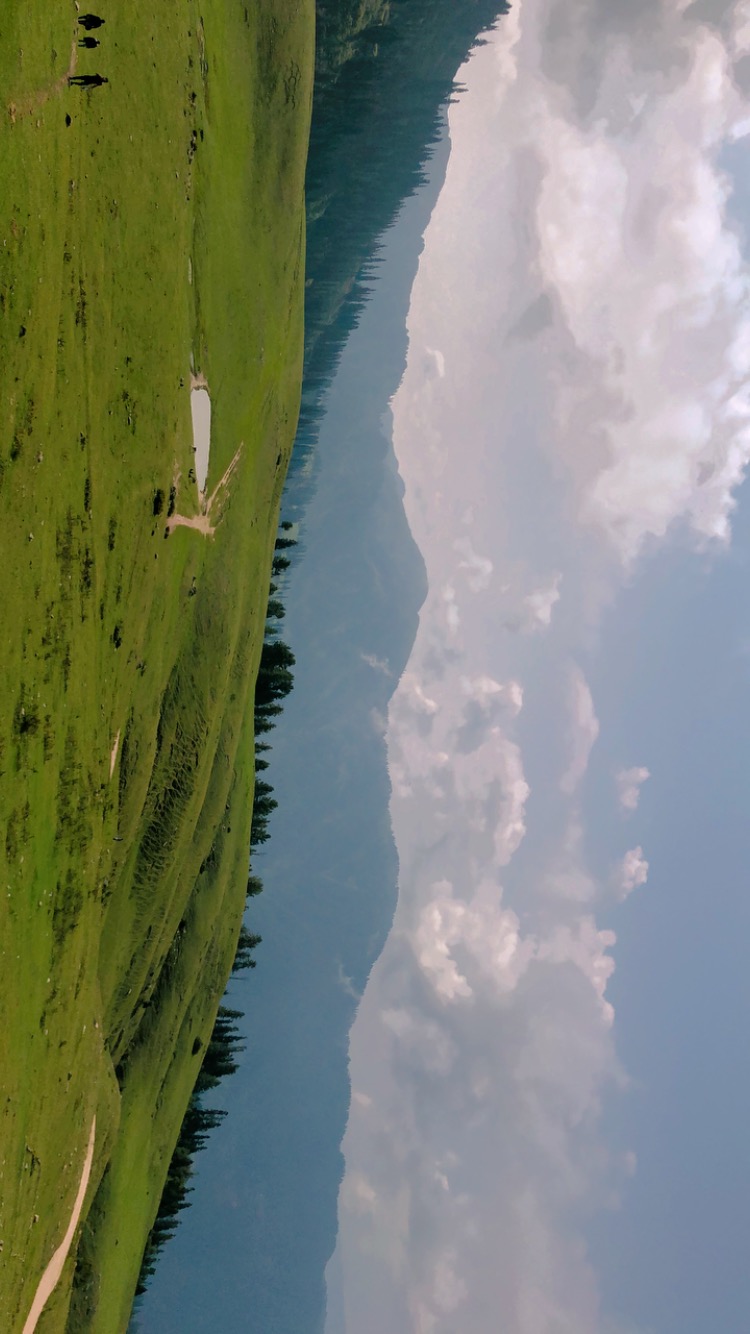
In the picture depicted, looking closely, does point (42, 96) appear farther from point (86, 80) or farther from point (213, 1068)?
point (213, 1068)

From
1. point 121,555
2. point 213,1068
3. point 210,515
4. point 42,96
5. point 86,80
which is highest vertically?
point 86,80

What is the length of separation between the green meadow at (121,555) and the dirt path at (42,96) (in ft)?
0.34

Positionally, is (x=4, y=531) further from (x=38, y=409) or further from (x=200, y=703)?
(x=200, y=703)

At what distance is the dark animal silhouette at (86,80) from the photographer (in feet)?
109

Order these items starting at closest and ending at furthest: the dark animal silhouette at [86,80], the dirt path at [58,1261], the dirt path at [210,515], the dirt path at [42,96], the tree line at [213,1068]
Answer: the dirt path at [42,96], the dark animal silhouette at [86,80], the dirt path at [58,1261], the dirt path at [210,515], the tree line at [213,1068]

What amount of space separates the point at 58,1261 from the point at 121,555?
43.7 m

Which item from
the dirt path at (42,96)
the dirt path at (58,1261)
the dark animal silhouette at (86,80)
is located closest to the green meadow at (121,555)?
the dirt path at (42,96)

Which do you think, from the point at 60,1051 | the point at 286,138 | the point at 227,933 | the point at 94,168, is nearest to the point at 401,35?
the point at 286,138

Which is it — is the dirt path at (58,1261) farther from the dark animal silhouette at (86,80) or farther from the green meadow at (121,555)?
the dark animal silhouette at (86,80)

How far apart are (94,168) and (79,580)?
62.6 feet

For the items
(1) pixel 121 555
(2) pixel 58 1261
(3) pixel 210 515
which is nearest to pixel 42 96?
(1) pixel 121 555

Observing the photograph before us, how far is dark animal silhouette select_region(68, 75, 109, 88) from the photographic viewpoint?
33.1m

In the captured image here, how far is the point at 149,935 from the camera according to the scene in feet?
196

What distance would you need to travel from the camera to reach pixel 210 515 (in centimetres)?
6041
